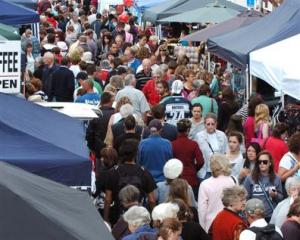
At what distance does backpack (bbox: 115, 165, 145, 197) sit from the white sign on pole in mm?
1345

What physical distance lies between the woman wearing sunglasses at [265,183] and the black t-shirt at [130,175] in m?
0.96

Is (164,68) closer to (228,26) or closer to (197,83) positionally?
(197,83)

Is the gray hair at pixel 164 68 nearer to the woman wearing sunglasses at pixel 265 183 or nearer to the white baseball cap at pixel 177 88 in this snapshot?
the white baseball cap at pixel 177 88

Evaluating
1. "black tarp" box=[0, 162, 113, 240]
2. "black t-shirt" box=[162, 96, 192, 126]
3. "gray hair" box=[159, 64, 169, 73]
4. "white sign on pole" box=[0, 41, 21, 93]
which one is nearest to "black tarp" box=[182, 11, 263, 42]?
"gray hair" box=[159, 64, 169, 73]

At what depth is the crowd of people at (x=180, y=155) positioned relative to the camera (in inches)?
375

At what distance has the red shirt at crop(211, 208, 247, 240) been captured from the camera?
967cm

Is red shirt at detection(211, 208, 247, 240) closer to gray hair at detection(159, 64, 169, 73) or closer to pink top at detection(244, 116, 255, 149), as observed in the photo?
pink top at detection(244, 116, 255, 149)

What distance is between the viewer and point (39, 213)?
6184 mm

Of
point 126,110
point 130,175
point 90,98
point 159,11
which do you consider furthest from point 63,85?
point 159,11

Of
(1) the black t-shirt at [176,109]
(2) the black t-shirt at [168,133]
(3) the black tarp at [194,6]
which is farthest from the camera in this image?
(3) the black tarp at [194,6]

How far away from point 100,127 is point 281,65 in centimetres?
237

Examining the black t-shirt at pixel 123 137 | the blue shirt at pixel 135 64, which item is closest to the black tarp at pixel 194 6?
the blue shirt at pixel 135 64

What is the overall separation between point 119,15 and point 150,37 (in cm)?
641

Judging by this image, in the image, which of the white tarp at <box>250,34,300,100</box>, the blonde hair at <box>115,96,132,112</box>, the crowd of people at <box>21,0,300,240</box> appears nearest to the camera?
the crowd of people at <box>21,0,300,240</box>
